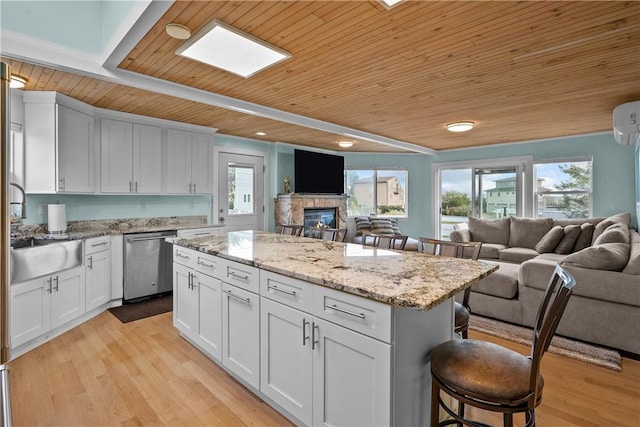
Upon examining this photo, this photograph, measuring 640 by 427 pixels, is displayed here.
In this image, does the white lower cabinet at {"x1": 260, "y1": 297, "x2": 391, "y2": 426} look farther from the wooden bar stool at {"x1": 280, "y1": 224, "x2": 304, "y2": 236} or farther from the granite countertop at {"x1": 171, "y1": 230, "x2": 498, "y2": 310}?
the wooden bar stool at {"x1": 280, "y1": 224, "x2": 304, "y2": 236}

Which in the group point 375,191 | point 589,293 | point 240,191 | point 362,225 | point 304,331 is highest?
point 375,191

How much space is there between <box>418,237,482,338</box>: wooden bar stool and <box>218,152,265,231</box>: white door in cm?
381

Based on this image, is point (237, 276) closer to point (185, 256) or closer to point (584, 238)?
point (185, 256)

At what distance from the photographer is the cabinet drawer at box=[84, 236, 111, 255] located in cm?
346

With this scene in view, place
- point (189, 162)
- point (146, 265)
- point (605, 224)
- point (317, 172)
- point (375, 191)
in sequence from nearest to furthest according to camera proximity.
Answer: point (146, 265) < point (605, 224) < point (189, 162) < point (317, 172) < point (375, 191)

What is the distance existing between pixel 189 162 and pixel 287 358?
3826 mm

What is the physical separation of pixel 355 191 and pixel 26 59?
6.27 m

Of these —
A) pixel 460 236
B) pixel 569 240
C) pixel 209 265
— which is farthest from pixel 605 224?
pixel 209 265

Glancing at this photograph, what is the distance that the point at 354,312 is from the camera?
1447 mm

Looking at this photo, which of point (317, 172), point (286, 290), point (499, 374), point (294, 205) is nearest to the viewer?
point (499, 374)

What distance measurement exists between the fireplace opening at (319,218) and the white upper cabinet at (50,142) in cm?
381

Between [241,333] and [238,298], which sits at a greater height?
[238,298]

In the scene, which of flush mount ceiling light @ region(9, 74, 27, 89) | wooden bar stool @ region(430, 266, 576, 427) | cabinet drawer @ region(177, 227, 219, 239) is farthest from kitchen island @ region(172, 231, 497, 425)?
flush mount ceiling light @ region(9, 74, 27, 89)

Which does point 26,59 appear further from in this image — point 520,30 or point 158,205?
point 520,30
